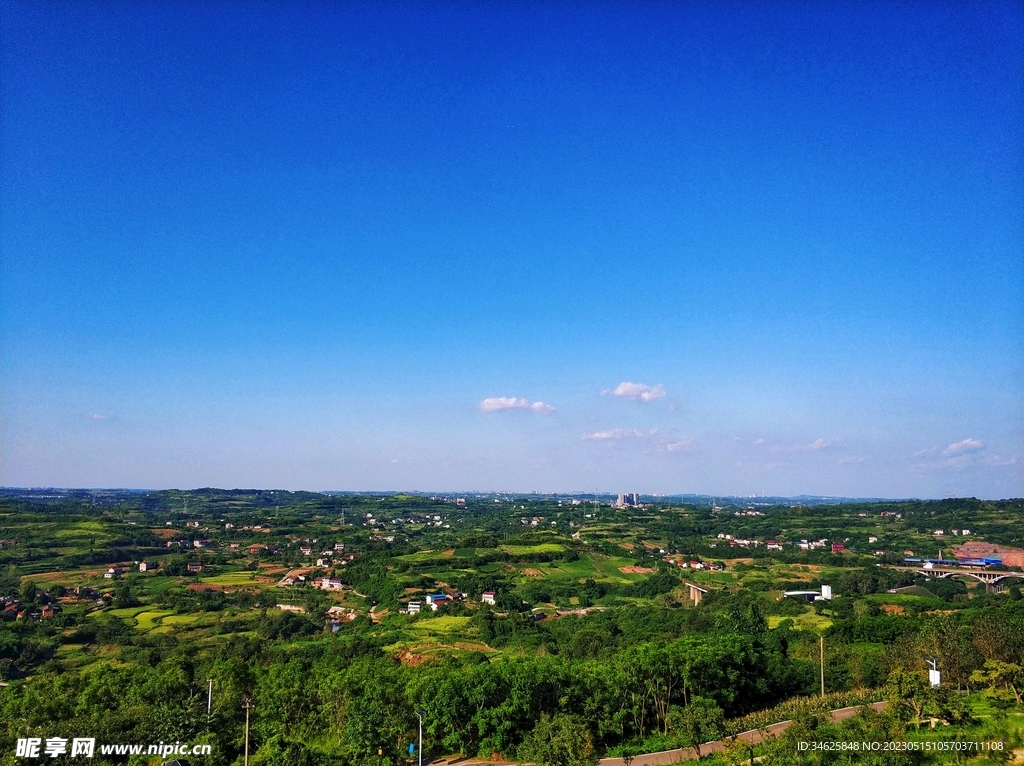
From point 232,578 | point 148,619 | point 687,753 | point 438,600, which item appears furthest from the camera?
point 232,578

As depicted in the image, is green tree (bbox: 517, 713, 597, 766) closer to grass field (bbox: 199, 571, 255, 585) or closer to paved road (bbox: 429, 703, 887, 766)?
paved road (bbox: 429, 703, 887, 766)

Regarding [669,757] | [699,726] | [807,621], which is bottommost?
[807,621]

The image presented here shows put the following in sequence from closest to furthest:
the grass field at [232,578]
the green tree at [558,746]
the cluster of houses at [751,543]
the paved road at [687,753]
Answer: the green tree at [558,746] < the paved road at [687,753] < the grass field at [232,578] < the cluster of houses at [751,543]

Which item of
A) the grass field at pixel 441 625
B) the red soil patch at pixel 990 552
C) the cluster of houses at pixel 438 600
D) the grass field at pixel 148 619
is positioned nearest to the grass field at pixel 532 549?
the cluster of houses at pixel 438 600

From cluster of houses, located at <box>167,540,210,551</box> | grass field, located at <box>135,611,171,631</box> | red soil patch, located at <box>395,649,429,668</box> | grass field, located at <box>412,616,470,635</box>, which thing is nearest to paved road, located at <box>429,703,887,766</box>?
red soil patch, located at <box>395,649,429,668</box>

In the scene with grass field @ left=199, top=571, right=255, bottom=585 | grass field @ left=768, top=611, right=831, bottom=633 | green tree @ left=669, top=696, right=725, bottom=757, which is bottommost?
grass field @ left=199, top=571, right=255, bottom=585

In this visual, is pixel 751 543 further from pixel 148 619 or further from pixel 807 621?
pixel 148 619

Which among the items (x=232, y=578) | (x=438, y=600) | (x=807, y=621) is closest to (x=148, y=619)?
(x=232, y=578)

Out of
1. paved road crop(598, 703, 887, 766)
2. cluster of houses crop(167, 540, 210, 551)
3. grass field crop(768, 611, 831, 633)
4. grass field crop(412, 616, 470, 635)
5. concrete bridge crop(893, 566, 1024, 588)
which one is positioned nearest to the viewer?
paved road crop(598, 703, 887, 766)

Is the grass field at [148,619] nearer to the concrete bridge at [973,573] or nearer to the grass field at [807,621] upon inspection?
the grass field at [807,621]
